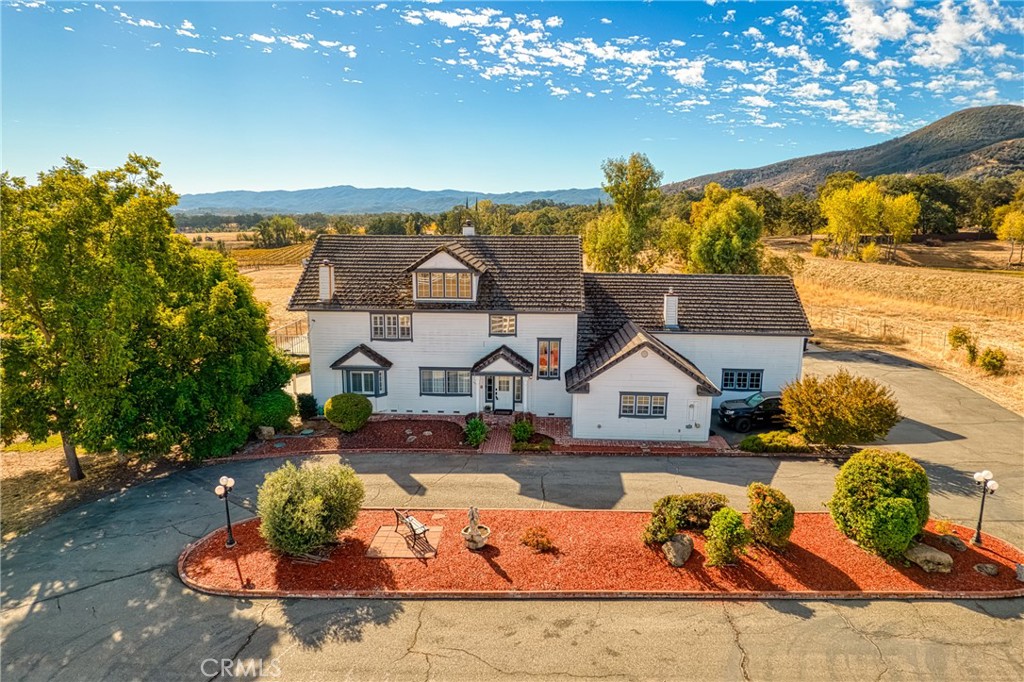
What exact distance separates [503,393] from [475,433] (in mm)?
3707

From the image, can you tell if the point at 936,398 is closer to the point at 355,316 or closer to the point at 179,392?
the point at 355,316

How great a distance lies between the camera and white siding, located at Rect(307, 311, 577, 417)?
Answer: 2678 cm

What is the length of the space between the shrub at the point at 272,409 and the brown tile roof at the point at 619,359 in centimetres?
1290

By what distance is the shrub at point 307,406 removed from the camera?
2720 centimetres

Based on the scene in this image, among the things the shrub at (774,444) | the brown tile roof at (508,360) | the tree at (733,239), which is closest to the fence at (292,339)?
the brown tile roof at (508,360)

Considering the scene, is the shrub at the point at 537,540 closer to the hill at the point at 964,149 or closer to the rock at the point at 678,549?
the rock at the point at 678,549

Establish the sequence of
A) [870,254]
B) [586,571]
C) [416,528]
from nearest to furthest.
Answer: [586,571], [416,528], [870,254]

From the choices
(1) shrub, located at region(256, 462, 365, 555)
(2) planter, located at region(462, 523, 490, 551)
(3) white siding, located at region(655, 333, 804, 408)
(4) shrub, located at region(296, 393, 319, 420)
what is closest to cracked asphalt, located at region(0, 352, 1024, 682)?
(1) shrub, located at region(256, 462, 365, 555)

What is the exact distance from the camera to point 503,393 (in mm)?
27328

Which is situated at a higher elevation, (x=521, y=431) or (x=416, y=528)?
(x=521, y=431)

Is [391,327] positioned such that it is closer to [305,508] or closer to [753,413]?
[305,508]

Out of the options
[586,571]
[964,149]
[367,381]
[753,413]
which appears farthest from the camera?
[964,149]

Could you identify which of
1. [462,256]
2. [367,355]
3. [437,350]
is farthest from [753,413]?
[367,355]

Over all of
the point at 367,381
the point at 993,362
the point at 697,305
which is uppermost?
the point at 697,305
